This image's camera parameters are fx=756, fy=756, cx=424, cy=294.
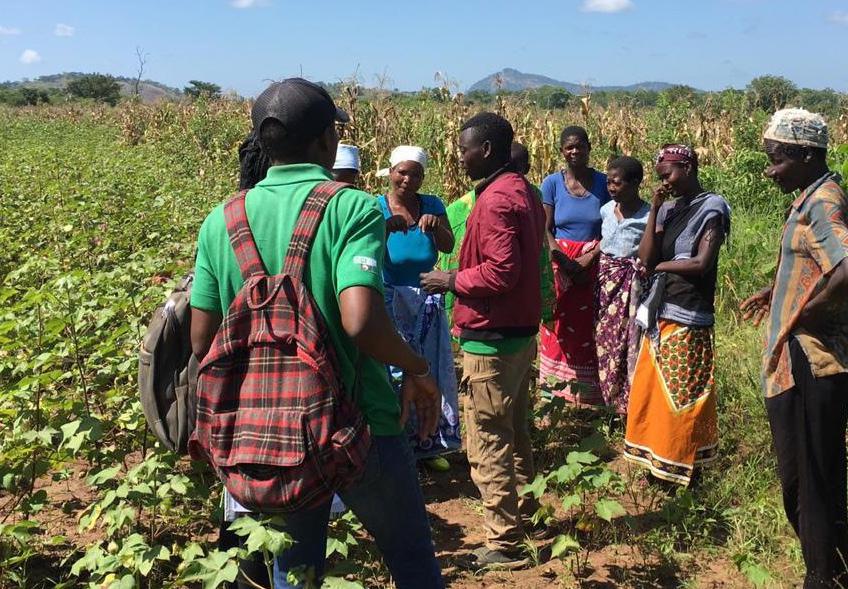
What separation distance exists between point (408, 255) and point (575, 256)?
144 cm

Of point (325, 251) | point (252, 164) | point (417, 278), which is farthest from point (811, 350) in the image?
point (252, 164)

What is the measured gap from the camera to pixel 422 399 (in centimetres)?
198

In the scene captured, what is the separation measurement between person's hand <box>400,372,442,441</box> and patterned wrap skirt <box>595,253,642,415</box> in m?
2.50

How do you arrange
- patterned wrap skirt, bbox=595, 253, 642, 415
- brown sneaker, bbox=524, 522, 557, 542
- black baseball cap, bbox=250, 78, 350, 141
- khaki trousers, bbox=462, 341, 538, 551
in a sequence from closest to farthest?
black baseball cap, bbox=250, 78, 350, 141 < khaki trousers, bbox=462, 341, 538, 551 < brown sneaker, bbox=524, 522, 557, 542 < patterned wrap skirt, bbox=595, 253, 642, 415

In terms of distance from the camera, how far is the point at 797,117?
96.6 inches

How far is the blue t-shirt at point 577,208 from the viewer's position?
15.1ft

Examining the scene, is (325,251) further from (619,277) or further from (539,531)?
(619,277)

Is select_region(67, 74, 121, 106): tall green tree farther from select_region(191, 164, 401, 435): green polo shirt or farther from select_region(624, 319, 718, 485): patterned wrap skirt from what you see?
select_region(191, 164, 401, 435): green polo shirt

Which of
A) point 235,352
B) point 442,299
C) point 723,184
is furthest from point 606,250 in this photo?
point 723,184

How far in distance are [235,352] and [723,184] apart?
24.7ft

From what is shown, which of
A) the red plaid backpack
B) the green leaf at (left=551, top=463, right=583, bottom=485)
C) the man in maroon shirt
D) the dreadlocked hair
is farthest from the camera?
the man in maroon shirt

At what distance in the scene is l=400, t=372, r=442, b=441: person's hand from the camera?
1.93m

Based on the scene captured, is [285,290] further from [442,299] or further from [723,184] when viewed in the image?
[723,184]

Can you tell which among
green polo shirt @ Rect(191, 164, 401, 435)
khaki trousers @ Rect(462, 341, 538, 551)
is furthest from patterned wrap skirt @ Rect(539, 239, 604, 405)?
green polo shirt @ Rect(191, 164, 401, 435)
